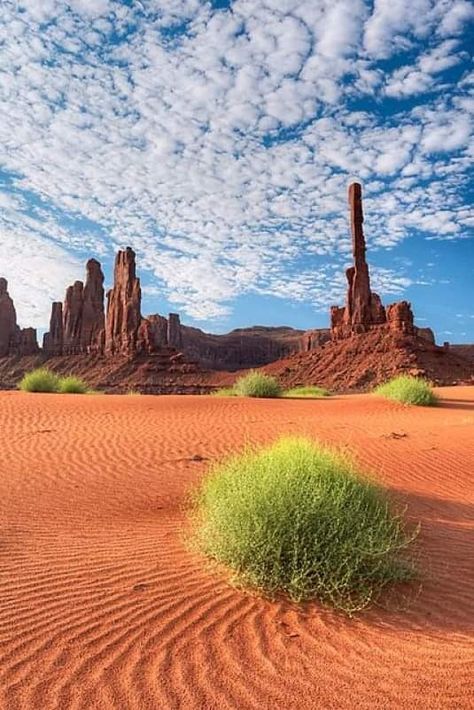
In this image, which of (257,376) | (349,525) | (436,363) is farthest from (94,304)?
(349,525)

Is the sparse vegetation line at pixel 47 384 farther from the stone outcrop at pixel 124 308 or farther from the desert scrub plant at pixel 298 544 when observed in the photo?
the stone outcrop at pixel 124 308

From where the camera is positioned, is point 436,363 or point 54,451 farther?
point 436,363

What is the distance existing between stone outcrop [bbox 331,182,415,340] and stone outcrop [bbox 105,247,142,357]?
86.2 feet

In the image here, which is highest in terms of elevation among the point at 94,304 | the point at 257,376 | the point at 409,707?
the point at 94,304

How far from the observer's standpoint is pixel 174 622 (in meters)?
3.79

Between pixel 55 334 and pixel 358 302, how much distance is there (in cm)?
5479

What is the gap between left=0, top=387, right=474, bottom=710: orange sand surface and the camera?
3025 mm

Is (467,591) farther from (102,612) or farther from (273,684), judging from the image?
(102,612)

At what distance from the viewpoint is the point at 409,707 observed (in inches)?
114

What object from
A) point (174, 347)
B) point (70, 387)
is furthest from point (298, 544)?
point (174, 347)

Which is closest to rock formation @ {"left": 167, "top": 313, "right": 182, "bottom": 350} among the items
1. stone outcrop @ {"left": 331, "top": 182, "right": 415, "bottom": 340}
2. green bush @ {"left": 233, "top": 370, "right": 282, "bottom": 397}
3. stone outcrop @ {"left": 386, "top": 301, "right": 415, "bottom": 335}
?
stone outcrop @ {"left": 331, "top": 182, "right": 415, "bottom": 340}

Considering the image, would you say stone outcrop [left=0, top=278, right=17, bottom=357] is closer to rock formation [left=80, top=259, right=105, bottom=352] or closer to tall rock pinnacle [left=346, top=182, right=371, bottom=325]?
rock formation [left=80, top=259, right=105, bottom=352]

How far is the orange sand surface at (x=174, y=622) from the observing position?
9.93 ft

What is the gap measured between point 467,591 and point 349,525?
1.07 meters
